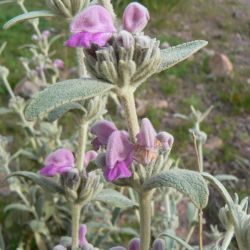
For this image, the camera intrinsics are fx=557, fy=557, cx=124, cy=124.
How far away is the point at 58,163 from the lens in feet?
3.93

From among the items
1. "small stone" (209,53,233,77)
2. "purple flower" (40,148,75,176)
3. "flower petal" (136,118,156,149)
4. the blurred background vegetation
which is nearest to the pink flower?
"purple flower" (40,148,75,176)

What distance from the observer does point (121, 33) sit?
2.76 feet

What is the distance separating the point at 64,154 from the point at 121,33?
1.44 ft

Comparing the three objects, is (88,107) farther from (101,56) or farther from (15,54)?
(15,54)

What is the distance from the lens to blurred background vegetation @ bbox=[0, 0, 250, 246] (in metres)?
2.86

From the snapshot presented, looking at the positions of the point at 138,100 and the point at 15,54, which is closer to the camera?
the point at 138,100

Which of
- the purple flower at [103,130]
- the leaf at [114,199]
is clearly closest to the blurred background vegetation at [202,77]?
the leaf at [114,199]

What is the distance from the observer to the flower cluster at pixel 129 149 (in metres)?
0.87

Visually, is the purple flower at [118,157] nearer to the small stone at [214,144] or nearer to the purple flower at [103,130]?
the purple flower at [103,130]

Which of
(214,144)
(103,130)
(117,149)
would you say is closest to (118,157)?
(117,149)

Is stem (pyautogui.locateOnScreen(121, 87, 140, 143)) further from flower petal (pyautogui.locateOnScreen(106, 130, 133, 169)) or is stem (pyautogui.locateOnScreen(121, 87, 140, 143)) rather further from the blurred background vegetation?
the blurred background vegetation

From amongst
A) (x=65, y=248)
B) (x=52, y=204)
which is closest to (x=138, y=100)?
(x=52, y=204)

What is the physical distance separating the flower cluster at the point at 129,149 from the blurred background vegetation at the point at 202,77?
4.52 ft

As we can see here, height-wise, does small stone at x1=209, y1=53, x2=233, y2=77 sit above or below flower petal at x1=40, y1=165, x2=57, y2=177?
below
